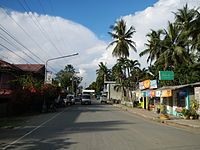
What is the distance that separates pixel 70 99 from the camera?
39.0 metres

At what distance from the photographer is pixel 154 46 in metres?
33.9

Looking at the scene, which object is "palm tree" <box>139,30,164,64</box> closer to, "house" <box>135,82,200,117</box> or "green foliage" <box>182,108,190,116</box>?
"house" <box>135,82,200,117</box>

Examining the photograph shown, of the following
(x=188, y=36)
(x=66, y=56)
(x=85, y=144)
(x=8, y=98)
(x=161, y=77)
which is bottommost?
(x=85, y=144)

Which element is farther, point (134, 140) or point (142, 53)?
point (142, 53)

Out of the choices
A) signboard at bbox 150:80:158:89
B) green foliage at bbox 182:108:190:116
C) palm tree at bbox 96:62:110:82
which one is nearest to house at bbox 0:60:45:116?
green foliage at bbox 182:108:190:116

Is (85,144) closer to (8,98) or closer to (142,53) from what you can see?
(8,98)

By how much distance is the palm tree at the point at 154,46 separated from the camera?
33041mm

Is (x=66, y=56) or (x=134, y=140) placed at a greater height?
(x=66, y=56)

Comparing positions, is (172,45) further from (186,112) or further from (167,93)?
(186,112)

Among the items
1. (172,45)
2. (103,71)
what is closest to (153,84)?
(172,45)

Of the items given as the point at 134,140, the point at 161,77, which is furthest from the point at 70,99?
the point at 134,140

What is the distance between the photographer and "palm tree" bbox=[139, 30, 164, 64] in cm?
3304

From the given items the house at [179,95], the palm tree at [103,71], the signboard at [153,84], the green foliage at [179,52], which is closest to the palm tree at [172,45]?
the green foliage at [179,52]

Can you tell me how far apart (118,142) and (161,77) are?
14658mm
